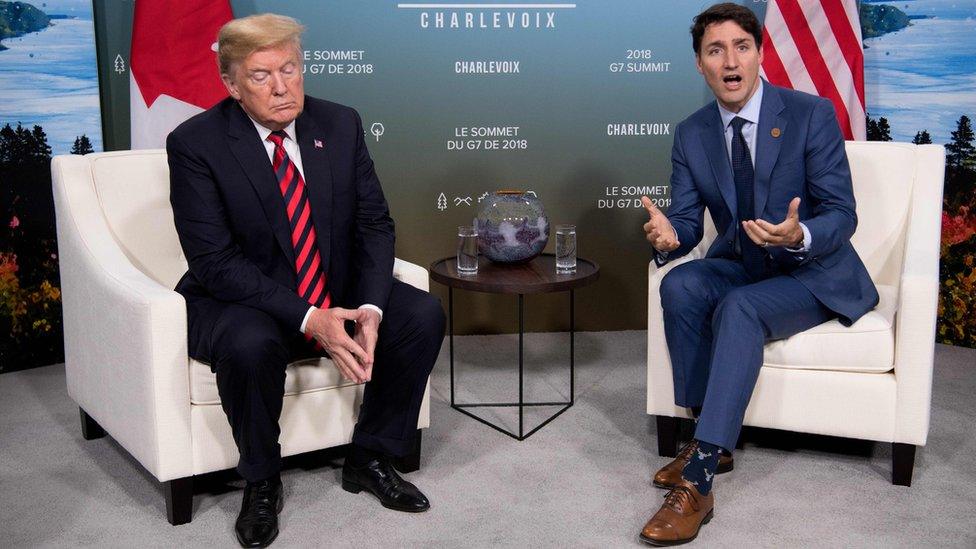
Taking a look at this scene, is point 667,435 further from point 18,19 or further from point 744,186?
point 18,19

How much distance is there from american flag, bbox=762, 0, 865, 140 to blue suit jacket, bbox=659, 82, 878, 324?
1365 millimetres

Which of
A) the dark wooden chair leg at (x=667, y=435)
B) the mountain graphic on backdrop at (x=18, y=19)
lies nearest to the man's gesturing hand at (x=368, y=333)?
the dark wooden chair leg at (x=667, y=435)

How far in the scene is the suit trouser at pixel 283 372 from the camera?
8.25 ft

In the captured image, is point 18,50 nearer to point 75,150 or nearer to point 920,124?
point 75,150

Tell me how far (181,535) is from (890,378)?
194 cm

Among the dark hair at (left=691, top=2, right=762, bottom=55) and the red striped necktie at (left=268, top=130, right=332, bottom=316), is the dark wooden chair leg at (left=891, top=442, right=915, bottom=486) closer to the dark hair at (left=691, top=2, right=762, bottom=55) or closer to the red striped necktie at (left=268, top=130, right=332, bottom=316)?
the dark hair at (left=691, top=2, right=762, bottom=55)

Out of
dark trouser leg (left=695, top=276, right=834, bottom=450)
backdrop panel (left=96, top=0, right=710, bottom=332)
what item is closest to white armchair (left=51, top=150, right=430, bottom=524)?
dark trouser leg (left=695, top=276, right=834, bottom=450)

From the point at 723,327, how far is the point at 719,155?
598mm

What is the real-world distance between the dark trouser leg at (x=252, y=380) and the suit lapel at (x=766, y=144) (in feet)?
4.69

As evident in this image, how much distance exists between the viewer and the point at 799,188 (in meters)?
2.99

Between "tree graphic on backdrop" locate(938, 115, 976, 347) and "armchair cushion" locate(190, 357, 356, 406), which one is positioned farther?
"tree graphic on backdrop" locate(938, 115, 976, 347)

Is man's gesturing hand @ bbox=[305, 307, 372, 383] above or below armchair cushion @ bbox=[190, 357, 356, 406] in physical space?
above

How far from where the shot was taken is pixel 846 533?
260 centimetres

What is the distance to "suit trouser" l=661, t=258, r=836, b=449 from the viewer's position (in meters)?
2.65
